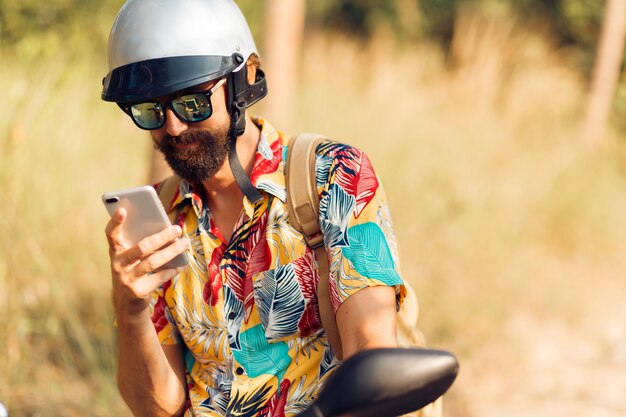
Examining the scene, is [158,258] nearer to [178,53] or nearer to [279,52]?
[178,53]

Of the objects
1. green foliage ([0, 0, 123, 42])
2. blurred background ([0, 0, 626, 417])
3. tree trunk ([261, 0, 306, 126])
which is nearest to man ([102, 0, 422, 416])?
blurred background ([0, 0, 626, 417])

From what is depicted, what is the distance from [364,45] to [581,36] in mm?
3768

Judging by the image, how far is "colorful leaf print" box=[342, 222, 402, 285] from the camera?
7.70 ft

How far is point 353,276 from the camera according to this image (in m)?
2.35

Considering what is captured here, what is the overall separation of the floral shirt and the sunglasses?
0.82 ft

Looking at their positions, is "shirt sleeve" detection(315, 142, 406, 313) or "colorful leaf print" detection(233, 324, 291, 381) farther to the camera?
"colorful leaf print" detection(233, 324, 291, 381)

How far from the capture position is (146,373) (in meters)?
2.70

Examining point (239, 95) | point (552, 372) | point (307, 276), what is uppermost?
point (239, 95)

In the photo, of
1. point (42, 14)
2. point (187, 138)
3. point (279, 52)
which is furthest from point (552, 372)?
point (42, 14)

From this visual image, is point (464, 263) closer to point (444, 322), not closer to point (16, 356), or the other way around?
point (444, 322)

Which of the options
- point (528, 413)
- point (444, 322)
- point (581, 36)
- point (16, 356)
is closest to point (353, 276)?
point (16, 356)

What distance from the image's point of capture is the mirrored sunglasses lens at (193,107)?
8.54 ft

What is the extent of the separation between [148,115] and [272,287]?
0.63 m

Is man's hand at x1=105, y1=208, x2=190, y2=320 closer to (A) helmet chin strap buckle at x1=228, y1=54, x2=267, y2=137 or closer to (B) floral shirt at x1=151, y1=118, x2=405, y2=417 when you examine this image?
(B) floral shirt at x1=151, y1=118, x2=405, y2=417
